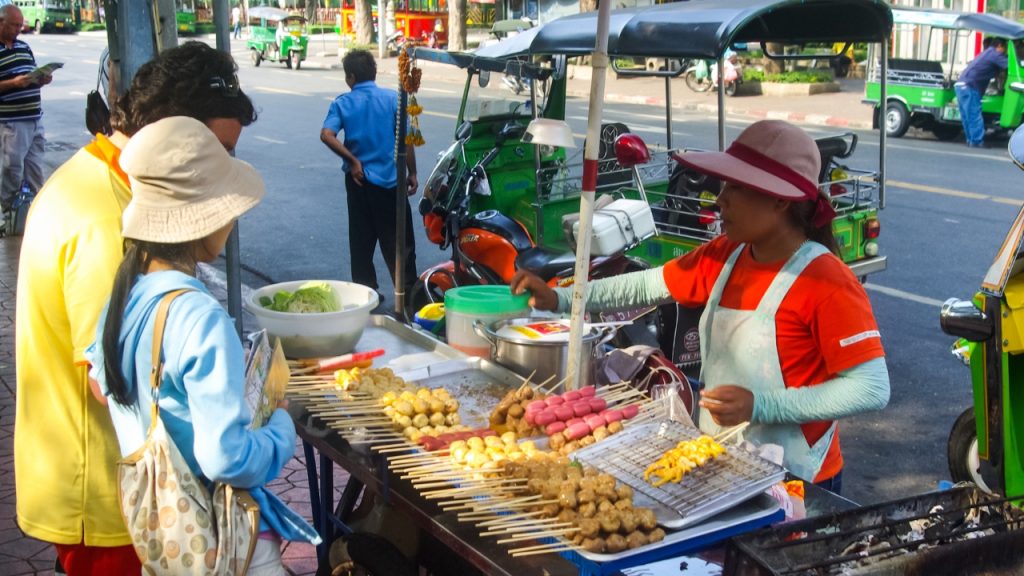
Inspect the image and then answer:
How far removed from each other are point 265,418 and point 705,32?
345 cm

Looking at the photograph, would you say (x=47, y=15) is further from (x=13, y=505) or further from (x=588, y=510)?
(x=588, y=510)

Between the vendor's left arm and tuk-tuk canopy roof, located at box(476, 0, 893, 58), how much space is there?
2.58 m

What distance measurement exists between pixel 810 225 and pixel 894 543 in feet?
3.46

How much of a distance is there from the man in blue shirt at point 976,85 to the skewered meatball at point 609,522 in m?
15.3

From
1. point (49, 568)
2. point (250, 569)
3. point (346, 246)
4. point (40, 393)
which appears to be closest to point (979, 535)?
point (250, 569)

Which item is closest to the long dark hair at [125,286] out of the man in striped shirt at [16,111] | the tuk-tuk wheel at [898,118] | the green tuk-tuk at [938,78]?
the man in striped shirt at [16,111]

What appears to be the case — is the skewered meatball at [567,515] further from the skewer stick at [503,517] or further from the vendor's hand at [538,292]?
the vendor's hand at [538,292]

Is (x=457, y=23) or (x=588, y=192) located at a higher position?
(x=457, y=23)

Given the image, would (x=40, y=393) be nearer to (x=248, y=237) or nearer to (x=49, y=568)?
(x=49, y=568)

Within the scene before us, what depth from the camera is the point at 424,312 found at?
5.06m

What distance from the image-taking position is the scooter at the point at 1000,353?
A: 3.99 meters

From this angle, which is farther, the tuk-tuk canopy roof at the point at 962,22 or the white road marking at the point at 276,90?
the white road marking at the point at 276,90

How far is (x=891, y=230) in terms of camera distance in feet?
34.6

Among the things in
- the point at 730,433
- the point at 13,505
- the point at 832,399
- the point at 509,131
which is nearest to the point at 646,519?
the point at 730,433
